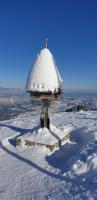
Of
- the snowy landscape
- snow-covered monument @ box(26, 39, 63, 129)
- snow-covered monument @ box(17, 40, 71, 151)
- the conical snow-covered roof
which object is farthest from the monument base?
the conical snow-covered roof

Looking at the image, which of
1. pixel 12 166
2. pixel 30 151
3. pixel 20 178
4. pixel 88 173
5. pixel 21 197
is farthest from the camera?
pixel 30 151

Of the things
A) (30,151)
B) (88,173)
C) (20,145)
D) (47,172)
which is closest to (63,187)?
(88,173)

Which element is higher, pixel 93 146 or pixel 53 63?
pixel 53 63

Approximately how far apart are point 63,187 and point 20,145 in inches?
190

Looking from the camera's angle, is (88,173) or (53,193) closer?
(53,193)

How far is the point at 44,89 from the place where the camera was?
1262 centimetres

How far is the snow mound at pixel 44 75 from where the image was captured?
12625mm

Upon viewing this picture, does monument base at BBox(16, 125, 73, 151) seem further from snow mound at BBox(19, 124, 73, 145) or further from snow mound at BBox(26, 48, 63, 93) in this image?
snow mound at BBox(26, 48, 63, 93)

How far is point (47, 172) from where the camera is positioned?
31.9 ft

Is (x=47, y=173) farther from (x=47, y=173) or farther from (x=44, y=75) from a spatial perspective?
(x=44, y=75)

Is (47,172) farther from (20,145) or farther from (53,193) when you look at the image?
(20,145)

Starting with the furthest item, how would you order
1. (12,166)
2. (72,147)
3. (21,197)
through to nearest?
(72,147), (12,166), (21,197)

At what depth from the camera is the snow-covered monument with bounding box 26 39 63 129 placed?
41.5ft

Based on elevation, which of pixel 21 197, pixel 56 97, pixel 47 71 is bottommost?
pixel 21 197
